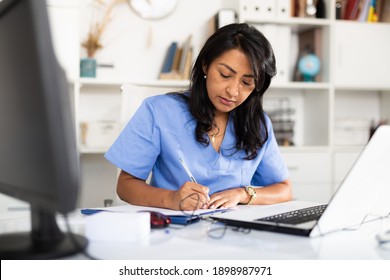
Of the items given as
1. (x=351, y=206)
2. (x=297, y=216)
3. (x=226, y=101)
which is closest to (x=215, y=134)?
(x=226, y=101)

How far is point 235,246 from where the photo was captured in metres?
0.81

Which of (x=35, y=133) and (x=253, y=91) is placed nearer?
(x=35, y=133)

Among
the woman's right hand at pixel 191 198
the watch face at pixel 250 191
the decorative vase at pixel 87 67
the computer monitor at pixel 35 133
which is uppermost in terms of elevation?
the decorative vase at pixel 87 67

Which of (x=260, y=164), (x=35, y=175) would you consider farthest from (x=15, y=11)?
(x=260, y=164)

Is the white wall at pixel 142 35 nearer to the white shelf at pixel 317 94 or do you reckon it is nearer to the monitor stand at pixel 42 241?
the white shelf at pixel 317 94

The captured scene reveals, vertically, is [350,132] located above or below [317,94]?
below

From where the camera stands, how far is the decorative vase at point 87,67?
266 centimetres

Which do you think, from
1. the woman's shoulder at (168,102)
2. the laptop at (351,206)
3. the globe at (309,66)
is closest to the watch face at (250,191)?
the laptop at (351,206)

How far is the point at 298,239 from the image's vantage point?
2.85 feet

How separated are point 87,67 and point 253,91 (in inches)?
55.0

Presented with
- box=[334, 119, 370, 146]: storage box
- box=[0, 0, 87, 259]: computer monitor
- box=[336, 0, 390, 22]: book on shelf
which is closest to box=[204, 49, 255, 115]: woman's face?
box=[0, 0, 87, 259]: computer monitor

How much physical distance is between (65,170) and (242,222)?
0.45 m

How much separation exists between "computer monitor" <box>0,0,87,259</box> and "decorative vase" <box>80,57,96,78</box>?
6.27ft

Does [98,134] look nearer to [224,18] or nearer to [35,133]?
[224,18]
